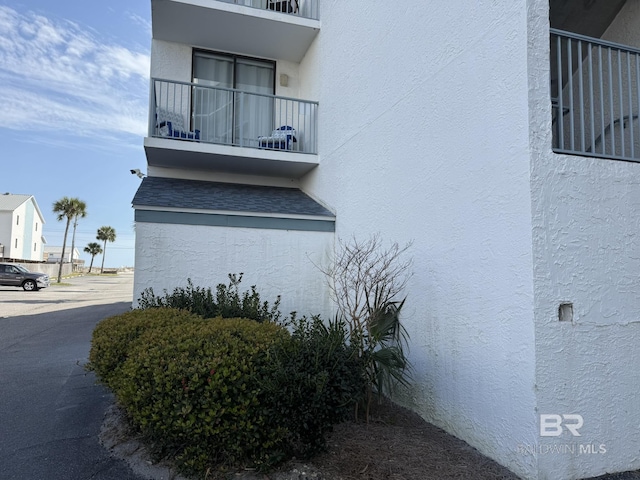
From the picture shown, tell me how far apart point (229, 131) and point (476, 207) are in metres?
6.38

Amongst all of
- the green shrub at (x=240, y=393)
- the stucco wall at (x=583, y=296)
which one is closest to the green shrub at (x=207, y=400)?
the green shrub at (x=240, y=393)

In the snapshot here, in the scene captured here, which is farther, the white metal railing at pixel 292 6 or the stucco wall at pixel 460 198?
the white metal railing at pixel 292 6

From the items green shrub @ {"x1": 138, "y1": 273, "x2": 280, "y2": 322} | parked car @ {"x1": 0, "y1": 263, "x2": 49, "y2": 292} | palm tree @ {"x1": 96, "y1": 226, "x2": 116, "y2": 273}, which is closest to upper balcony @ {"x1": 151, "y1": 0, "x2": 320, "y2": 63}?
green shrub @ {"x1": 138, "y1": 273, "x2": 280, "y2": 322}

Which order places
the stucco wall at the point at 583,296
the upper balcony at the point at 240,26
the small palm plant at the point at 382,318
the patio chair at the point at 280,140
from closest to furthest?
the stucco wall at the point at 583,296 < the small palm plant at the point at 382,318 < the upper balcony at the point at 240,26 < the patio chair at the point at 280,140

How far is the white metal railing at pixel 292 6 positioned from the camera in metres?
9.73

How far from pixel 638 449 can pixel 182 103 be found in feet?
31.1

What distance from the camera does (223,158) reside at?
9203mm

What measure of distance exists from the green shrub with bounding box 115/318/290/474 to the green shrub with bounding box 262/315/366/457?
0.34 ft

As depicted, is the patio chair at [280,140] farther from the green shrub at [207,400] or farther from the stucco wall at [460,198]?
the green shrub at [207,400]

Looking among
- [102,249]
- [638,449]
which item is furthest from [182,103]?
[102,249]

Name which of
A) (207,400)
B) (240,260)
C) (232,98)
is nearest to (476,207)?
(207,400)

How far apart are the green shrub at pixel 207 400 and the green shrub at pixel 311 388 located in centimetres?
10

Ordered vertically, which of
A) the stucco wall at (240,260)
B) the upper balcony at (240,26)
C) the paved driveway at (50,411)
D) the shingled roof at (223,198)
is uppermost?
the upper balcony at (240,26)

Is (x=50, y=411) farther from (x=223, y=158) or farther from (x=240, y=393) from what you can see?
(x=223, y=158)
